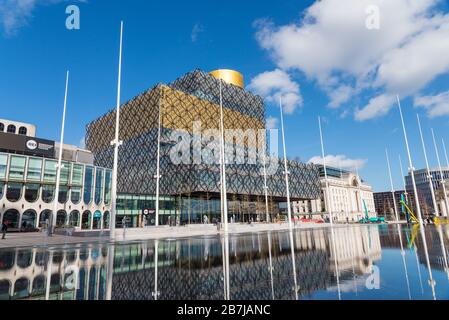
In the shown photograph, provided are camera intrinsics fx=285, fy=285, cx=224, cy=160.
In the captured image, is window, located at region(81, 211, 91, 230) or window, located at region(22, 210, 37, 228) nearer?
window, located at region(22, 210, 37, 228)

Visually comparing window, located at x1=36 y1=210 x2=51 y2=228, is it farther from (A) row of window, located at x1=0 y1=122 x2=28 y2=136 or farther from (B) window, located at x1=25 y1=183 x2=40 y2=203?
(A) row of window, located at x1=0 y1=122 x2=28 y2=136

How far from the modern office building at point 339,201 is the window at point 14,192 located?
108413mm

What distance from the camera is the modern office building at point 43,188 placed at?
50312mm

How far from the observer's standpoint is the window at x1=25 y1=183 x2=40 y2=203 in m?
51.9

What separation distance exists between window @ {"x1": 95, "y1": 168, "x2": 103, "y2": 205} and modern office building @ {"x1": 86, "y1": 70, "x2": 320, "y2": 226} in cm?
570

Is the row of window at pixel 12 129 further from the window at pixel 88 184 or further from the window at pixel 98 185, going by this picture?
the window at pixel 88 184

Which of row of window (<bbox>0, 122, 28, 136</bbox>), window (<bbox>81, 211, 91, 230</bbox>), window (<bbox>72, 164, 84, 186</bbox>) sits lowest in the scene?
window (<bbox>81, 211, 91, 230</bbox>)

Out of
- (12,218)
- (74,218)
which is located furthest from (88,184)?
(12,218)

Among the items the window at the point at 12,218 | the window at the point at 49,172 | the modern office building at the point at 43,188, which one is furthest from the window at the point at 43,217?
the window at the point at 49,172

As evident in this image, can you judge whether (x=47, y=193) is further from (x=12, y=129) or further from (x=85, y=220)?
(x=12, y=129)

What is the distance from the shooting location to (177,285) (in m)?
8.18

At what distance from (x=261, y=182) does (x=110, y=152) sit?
51.0 m

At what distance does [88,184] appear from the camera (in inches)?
2384

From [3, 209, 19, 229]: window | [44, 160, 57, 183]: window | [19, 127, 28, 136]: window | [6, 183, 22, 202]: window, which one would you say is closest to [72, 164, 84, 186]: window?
[44, 160, 57, 183]: window
